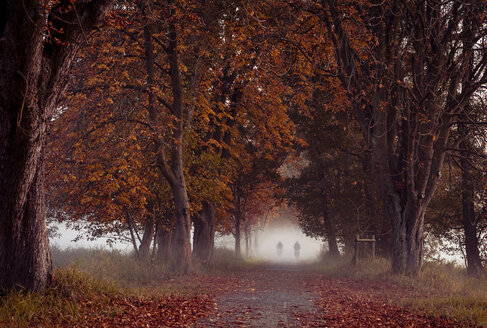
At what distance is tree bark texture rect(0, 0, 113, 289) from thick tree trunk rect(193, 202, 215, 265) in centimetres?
1277

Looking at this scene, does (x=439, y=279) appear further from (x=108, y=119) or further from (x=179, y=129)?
(x=108, y=119)

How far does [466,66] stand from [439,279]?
6.72m

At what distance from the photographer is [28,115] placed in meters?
6.50

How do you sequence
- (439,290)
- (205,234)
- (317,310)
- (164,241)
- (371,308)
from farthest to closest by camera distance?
(164,241)
(205,234)
(439,290)
(371,308)
(317,310)

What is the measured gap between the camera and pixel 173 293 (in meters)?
9.60

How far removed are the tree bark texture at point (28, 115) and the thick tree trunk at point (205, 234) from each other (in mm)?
12768

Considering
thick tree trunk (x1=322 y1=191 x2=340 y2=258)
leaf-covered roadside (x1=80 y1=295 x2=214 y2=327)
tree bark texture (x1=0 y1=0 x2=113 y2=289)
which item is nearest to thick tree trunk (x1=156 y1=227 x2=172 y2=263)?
thick tree trunk (x1=322 y1=191 x2=340 y2=258)

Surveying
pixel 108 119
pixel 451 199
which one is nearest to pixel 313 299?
pixel 108 119

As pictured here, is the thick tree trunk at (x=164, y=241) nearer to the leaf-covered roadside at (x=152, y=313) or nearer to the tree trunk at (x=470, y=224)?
the leaf-covered roadside at (x=152, y=313)

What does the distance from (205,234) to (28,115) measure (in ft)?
46.5

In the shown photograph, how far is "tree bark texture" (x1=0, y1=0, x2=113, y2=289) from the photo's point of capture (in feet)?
20.9

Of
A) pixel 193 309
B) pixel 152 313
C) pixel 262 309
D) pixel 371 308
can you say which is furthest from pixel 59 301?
pixel 371 308

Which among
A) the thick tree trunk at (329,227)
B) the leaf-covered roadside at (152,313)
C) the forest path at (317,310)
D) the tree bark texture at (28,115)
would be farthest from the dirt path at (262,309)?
the thick tree trunk at (329,227)

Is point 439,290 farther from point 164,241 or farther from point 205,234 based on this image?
point 164,241
